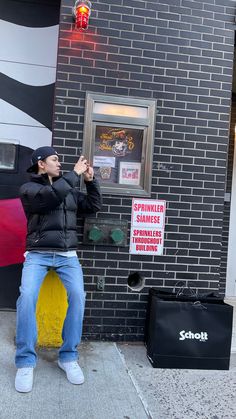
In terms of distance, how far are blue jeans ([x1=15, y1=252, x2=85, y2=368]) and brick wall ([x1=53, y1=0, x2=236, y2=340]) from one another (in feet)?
2.03

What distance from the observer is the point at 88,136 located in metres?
4.18

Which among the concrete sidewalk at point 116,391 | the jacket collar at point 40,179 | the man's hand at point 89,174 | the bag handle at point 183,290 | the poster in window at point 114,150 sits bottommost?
the concrete sidewalk at point 116,391

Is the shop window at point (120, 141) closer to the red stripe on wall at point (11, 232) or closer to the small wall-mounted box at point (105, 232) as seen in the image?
the small wall-mounted box at point (105, 232)

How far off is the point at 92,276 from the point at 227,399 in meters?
1.55

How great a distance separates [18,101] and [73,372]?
9.05 feet

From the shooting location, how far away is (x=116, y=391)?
3297 millimetres

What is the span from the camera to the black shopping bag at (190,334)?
3.81 metres

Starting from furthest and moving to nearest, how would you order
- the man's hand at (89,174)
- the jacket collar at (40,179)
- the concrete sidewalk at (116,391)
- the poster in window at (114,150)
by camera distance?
the poster in window at (114,150)
the man's hand at (89,174)
the jacket collar at (40,179)
the concrete sidewalk at (116,391)

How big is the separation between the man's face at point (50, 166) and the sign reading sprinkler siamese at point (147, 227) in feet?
3.11

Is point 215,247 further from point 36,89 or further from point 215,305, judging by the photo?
point 36,89

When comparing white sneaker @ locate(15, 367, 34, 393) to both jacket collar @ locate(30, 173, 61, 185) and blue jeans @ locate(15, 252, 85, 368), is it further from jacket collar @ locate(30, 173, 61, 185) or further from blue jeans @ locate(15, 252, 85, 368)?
jacket collar @ locate(30, 173, 61, 185)

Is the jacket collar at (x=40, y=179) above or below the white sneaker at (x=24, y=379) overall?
above

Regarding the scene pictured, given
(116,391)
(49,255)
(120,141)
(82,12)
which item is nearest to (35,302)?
(49,255)

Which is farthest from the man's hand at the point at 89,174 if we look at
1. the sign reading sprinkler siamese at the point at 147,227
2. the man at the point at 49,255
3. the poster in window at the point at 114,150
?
the sign reading sprinkler siamese at the point at 147,227
